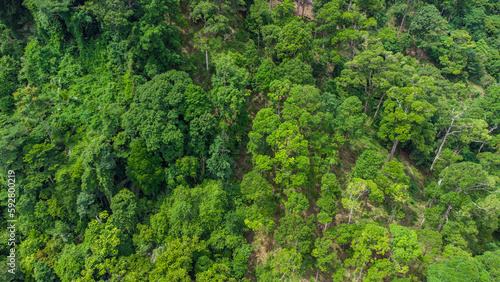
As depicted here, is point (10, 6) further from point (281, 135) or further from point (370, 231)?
point (370, 231)

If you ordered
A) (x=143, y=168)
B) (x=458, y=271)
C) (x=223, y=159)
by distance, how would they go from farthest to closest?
1. (x=223, y=159)
2. (x=143, y=168)
3. (x=458, y=271)

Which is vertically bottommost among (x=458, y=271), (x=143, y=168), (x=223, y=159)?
(x=458, y=271)

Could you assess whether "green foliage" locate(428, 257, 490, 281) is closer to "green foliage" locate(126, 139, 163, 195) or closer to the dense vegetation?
the dense vegetation

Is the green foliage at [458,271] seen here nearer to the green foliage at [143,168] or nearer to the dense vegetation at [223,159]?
the dense vegetation at [223,159]

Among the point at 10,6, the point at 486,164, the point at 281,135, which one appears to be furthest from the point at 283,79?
the point at 10,6

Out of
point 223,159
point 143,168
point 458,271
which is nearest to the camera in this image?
point 458,271

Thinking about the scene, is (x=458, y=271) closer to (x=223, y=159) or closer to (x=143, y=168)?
(x=223, y=159)

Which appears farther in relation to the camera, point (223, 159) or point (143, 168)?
point (223, 159)

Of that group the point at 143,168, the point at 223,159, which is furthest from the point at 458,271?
the point at 143,168

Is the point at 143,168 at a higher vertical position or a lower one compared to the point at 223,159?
lower

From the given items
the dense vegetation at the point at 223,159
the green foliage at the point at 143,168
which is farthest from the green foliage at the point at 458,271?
the green foliage at the point at 143,168
